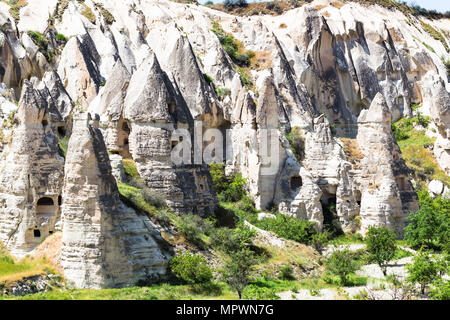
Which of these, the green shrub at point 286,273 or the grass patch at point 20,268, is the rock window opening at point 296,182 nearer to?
the green shrub at point 286,273

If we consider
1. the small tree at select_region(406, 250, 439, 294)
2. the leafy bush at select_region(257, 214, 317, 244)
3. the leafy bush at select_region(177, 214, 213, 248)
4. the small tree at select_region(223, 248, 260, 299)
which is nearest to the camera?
the small tree at select_region(406, 250, 439, 294)

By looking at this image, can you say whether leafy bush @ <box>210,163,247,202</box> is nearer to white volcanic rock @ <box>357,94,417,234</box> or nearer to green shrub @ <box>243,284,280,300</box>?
white volcanic rock @ <box>357,94,417,234</box>

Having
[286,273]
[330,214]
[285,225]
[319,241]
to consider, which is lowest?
[286,273]

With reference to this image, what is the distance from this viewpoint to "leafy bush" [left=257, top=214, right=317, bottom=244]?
3309 centimetres

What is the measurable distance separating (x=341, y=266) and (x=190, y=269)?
7482mm

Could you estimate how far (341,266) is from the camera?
27.5m

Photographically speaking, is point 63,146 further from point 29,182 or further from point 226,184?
point 226,184

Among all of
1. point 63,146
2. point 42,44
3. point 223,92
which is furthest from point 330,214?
point 42,44

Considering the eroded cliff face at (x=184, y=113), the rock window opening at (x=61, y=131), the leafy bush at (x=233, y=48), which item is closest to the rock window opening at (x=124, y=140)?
the eroded cliff face at (x=184, y=113)

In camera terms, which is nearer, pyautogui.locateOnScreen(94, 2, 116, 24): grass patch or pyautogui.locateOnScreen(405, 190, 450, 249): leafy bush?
pyautogui.locateOnScreen(405, 190, 450, 249): leafy bush

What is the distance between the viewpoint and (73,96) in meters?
42.9

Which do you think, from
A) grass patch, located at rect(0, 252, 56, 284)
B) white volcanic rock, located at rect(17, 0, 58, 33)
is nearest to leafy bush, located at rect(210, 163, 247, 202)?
grass patch, located at rect(0, 252, 56, 284)

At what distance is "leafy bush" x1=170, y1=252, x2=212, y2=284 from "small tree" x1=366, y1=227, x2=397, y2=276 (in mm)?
9507
